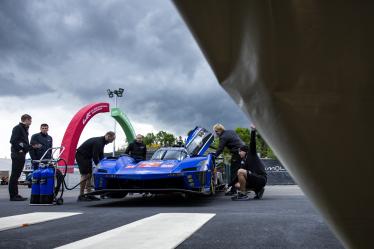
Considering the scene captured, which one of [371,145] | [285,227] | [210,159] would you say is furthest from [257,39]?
[210,159]

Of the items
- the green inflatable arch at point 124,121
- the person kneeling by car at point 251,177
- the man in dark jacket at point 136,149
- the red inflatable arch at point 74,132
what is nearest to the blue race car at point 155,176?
the person kneeling by car at point 251,177

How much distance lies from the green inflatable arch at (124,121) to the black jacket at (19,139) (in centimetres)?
1987

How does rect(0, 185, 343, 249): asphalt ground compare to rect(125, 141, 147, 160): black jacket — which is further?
rect(125, 141, 147, 160): black jacket

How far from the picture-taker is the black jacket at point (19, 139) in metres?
7.11

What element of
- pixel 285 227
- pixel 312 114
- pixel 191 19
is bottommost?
pixel 285 227

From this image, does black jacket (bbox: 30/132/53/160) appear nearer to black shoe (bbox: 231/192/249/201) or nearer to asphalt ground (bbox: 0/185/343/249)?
asphalt ground (bbox: 0/185/343/249)

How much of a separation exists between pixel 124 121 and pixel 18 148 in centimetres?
2043

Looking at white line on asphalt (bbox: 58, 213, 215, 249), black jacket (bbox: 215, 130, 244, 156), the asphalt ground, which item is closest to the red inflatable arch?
black jacket (bbox: 215, 130, 244, 156)

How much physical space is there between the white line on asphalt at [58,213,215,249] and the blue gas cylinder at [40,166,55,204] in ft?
9.19

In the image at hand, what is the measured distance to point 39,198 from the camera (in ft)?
20.3

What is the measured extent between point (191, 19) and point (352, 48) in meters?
0.34

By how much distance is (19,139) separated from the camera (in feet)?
23.4

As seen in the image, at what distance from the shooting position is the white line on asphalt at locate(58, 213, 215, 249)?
8.34 ft

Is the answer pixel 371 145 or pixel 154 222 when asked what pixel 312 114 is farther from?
pixel 154 222
